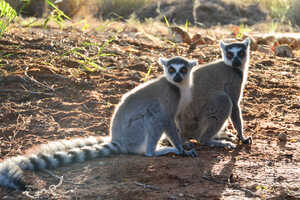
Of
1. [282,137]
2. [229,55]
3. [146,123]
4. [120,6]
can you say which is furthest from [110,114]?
[120,6]

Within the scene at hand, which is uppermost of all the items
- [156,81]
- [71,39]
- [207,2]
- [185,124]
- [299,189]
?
[207,2]

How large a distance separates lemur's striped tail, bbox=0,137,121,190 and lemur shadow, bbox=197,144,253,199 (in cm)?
105

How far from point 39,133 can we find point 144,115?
1376 millimetres

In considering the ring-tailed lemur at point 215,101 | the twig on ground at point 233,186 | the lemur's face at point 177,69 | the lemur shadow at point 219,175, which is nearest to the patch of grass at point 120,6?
the ring-tailed lemur at point 215,101

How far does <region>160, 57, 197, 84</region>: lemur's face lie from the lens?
14.7 feet

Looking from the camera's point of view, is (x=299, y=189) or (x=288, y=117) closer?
(x=299, y=189)

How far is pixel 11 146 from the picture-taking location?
4.33m

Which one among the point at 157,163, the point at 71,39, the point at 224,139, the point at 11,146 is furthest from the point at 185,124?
the point at 71,39

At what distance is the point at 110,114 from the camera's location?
17.6 feet

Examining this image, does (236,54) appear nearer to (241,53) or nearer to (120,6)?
(241,53)

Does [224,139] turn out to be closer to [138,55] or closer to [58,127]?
[58,127]

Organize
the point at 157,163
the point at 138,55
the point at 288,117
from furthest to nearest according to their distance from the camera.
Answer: the point at 138,55 < the point at 288,117 < the point at 157,163

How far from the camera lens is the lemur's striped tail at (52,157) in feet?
10.7

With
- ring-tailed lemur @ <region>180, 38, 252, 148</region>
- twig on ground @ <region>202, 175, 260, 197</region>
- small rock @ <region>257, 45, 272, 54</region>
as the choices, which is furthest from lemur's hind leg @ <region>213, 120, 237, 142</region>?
small rock @ <region>257, 45, 272, 54</region>
